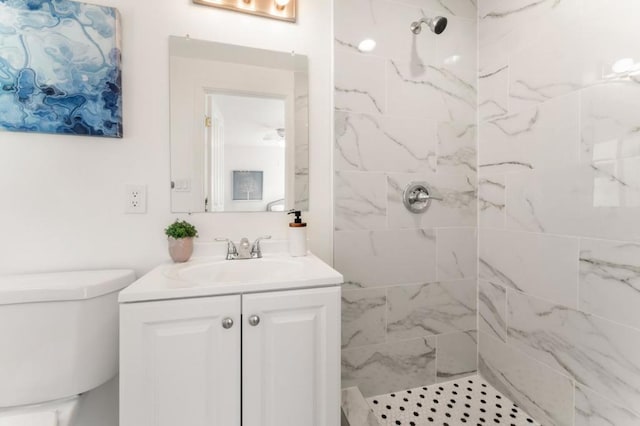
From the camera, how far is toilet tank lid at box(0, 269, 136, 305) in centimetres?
82

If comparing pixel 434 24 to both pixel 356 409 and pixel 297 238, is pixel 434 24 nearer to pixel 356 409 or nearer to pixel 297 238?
pixel 297 238

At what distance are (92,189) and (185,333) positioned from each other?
2.34 feet

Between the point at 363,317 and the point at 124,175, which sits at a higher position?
the point at 124,175

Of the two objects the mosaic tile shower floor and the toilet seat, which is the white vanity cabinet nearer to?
the toilet seat

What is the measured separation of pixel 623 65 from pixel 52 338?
1960 millimetres

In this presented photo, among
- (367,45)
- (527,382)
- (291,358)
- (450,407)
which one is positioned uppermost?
(367,45)

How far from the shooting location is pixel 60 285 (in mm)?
860

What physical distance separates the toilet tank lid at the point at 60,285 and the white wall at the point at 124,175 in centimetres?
9

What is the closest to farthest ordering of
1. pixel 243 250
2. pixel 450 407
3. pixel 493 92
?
pixel 243 250 → pixel 450 407 → pixel 493 92

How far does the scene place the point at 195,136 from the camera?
1163 mm

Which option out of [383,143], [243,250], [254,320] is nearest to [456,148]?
[383,143]

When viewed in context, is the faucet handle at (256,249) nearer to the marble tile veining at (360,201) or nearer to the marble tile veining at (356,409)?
the marble tile veining at (360,201)

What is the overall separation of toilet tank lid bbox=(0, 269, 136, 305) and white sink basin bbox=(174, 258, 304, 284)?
0.20m

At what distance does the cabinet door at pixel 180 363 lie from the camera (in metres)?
0.73
